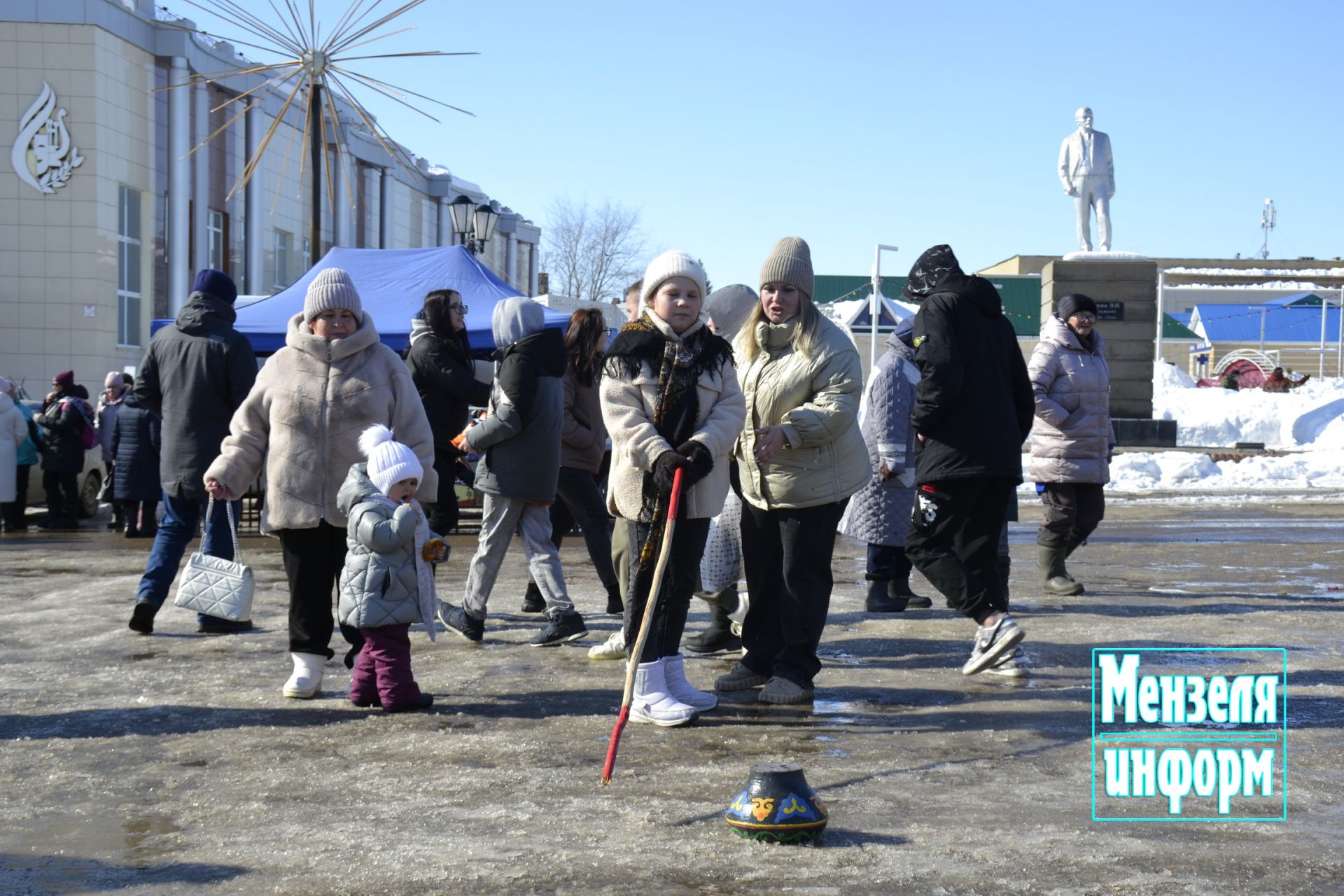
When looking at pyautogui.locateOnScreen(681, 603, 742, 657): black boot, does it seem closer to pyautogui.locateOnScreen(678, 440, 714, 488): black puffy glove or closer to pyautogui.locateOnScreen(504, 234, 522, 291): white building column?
pyautogui.locateOnScreen(678, 440, 714, 488): black puffy glove

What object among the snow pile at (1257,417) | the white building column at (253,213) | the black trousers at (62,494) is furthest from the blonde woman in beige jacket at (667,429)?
the white building column at (253,213)

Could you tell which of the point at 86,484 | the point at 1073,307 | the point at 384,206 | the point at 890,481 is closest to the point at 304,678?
the point at 890,481

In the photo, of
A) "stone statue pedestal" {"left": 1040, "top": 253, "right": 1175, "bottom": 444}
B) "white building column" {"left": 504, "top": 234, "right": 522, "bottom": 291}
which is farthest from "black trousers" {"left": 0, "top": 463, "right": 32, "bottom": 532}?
"white building column" {"left": 504, "top": 234, "right": 522, "bottom": 291}

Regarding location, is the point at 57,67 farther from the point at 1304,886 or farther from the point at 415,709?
the point at 1304,886

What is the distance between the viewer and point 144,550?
1229 cm

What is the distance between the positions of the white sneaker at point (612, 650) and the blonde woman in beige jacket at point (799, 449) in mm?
1014

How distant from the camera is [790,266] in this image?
5715mm

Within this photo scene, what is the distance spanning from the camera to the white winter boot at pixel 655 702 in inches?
210

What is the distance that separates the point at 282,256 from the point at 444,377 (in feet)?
91.4

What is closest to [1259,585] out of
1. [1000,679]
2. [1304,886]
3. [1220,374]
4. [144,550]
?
[1000,679]

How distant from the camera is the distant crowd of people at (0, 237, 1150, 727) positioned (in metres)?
5.49

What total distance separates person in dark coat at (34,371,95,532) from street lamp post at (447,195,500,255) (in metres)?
5.51

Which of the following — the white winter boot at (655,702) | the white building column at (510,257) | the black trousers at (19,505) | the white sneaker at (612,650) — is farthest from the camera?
the white building column at (510,257)

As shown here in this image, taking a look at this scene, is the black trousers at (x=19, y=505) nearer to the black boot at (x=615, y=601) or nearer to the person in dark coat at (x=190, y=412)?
the person in dark coat at (x=190, y=412)
